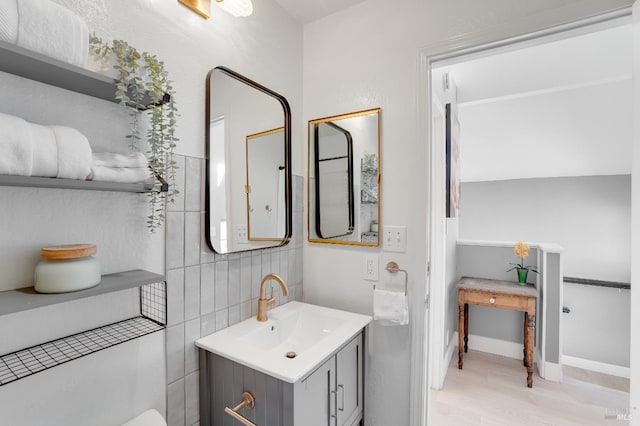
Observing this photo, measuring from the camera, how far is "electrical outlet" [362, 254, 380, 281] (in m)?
1.59

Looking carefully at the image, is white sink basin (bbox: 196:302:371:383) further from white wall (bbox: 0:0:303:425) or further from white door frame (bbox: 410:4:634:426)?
white door frame (bbox: 410:4:634:426)

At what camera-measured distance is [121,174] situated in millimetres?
846

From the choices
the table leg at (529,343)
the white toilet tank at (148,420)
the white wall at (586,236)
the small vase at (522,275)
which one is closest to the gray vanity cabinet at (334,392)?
the white toilet tank at (148,420)

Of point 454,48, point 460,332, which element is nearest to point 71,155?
point 454,48

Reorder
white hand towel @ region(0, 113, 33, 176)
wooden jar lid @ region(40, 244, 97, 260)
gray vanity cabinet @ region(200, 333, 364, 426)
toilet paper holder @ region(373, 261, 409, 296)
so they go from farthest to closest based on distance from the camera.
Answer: toilet paper holder @ region(373, 261, 409, 296), gray vanity cabinet @ region(200, 333, 364, 426), wooden jar lid @ region(40, 244, 97, 260), white hand towel @ region(0, 113, 33, 176)

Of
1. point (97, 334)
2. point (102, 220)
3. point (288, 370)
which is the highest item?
point (102, 220)

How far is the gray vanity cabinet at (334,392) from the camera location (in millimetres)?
1026

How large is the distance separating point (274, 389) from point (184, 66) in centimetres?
120

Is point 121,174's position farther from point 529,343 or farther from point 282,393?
point 529,343

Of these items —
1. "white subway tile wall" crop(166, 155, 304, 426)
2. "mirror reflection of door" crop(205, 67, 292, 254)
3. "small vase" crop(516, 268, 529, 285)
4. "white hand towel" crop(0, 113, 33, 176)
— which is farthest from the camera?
"small vase" crop(516, 268, 529, 285)

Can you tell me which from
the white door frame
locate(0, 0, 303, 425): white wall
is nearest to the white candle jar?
locate(0, 0, 303, 425): white wall

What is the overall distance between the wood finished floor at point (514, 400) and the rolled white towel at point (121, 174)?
222 centimetres

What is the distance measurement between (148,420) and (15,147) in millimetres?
860

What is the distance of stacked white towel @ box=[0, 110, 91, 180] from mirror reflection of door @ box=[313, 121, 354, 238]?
1161mm
